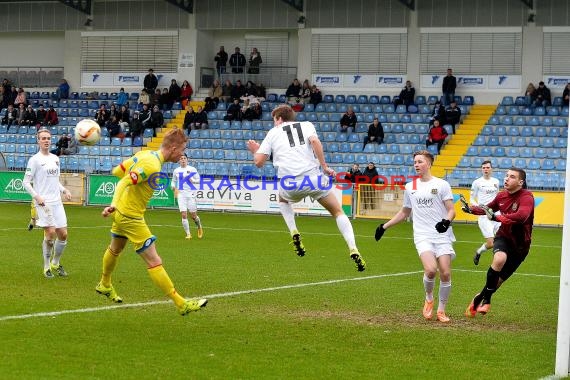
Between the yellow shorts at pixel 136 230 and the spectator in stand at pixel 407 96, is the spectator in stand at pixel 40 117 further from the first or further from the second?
the yellow shorts at pixel 136 230

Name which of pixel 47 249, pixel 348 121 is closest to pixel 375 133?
pixel 348 121

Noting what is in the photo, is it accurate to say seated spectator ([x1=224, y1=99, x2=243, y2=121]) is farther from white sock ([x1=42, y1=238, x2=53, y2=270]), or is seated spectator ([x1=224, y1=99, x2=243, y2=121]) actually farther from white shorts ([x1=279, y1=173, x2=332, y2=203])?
white shorts ([x1=279, y1=173, x2=332, y2=203])

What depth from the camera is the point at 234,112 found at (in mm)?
41125

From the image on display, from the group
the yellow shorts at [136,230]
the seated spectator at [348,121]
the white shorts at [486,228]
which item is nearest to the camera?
the yellow shorts at [136,230]

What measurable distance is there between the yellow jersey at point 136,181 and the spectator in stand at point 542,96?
2894 centimetres

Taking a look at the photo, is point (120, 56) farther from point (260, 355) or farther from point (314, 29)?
point (260, 355)

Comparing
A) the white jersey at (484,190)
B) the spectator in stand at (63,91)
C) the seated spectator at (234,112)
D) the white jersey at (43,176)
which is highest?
the spectator in stand at (63,91)

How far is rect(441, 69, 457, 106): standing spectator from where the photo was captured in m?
38.9

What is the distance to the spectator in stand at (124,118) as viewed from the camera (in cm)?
4131

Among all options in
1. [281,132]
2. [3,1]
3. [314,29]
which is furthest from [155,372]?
[3,1]

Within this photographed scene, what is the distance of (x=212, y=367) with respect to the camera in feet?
29.3

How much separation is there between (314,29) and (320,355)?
34730mm

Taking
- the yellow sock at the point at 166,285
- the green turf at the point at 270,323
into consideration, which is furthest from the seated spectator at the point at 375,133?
the yellow sock at the point at 166,285

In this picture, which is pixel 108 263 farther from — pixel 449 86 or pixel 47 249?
pixel 449 86
